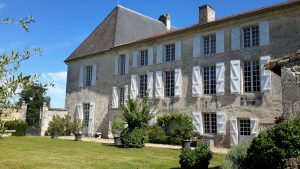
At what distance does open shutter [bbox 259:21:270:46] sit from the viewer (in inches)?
546

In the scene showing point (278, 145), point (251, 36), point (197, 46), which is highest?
point (251, 36)

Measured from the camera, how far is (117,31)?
72.8ft

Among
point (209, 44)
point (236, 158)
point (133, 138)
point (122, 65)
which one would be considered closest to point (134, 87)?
point (122, 65)

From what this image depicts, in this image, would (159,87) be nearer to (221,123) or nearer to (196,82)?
(196,82)

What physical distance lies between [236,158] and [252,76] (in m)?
8.86

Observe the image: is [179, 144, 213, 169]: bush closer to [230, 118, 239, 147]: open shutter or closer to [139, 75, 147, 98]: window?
[230, 118, 239, 147]: open shutter

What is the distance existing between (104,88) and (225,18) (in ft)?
31.8

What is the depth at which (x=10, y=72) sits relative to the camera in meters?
2.99

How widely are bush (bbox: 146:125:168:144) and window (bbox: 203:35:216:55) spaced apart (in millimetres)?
4905

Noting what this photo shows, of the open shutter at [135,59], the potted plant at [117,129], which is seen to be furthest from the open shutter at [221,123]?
the open shutter at [135,59]

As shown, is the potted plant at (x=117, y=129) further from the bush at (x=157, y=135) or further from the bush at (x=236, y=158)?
the bush at (x=236, y=158)

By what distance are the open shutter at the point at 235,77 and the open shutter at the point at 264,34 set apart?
143cm

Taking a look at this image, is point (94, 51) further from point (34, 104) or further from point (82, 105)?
point (34, 104)

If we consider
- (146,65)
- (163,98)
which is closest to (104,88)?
(146,65)
